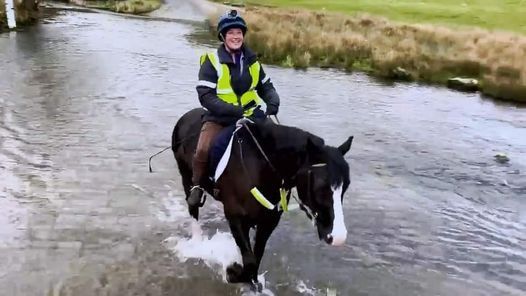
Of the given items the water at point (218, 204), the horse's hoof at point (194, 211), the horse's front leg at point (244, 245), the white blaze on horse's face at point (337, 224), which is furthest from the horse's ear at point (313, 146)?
the horse's hoof at point (194, 211)

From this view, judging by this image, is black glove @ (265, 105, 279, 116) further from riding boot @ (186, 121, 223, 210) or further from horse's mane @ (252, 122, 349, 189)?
riding boot @ (186, 121, 223, 210)

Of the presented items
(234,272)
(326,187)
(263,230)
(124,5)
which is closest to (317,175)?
(326,187)

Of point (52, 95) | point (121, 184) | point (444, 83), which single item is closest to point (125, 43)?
point (52, 95)

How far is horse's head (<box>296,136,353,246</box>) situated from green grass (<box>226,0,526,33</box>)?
1173 inches

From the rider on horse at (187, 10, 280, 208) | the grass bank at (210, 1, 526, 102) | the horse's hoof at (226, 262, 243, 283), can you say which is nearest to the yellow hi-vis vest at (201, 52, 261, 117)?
the rider on horse at (187, 10, 280, 208)

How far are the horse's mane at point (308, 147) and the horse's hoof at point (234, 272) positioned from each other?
4.68ft

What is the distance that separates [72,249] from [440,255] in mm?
4395

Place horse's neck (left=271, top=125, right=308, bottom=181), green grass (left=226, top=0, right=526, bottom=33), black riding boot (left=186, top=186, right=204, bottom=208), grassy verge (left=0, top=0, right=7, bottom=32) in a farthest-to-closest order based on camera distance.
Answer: green grass (left=226, top=0, right=526, bottom=33) < grassy verge (left=0, top=0, right=7, bottom=32) < black riding boot (left=186, top=186, right=204, bottom=208) < horse's neck (left=271, top=125, right=308, bottom=181)

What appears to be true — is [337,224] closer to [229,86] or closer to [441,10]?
[229,86]

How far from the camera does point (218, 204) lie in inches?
344

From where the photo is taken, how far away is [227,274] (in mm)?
6352

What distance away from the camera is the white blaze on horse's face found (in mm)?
4715

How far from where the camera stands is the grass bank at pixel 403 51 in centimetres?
1938

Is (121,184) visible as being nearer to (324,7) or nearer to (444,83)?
(444,83)
